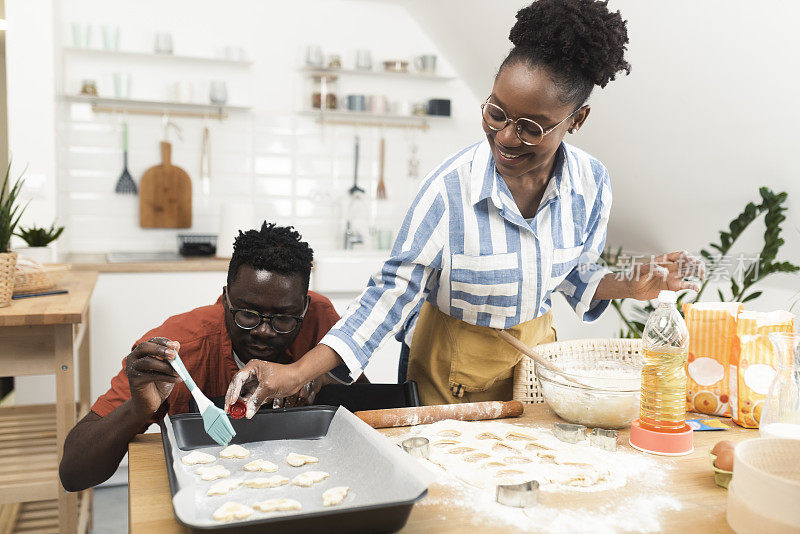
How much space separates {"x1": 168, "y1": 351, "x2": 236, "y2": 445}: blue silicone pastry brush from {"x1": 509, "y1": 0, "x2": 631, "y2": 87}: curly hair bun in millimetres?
805

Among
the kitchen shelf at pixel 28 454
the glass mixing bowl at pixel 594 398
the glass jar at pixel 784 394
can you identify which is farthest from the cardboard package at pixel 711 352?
the kitchen shelf at pixel 28 454

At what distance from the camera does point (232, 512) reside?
89 cm

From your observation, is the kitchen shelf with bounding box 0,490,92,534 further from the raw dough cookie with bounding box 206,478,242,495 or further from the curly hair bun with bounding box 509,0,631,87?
the curly hair bun with bounding box 509,0,631,87

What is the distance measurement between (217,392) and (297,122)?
2.61m

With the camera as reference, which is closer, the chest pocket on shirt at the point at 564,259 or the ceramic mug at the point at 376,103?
the chest pocket on shirt at the point at 564,259

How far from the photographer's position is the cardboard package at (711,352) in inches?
56.1

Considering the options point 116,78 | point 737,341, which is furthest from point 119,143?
point 737,341

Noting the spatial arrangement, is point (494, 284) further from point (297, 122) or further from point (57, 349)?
point (297, 122)

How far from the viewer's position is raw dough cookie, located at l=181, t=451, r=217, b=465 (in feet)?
3.63

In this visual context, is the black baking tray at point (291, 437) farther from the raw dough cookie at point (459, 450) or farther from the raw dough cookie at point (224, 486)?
the raw dough cookie at point (459, 450)

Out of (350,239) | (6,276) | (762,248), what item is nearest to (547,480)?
(6,276)

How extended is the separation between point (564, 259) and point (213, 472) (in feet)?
2.87

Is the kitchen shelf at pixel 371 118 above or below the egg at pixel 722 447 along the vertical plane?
above

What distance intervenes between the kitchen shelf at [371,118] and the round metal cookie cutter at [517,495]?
10.0 feet
